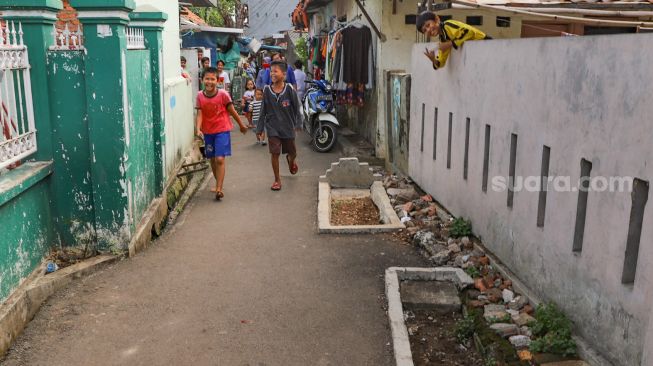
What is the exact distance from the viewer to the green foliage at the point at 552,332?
3.80m

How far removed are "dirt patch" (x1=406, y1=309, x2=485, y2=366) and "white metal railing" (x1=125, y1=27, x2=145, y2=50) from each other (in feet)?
12.9

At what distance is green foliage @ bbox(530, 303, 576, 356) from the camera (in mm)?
3803

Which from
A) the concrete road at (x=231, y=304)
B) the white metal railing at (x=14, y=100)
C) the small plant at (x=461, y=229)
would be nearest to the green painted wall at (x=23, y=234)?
the white metal railing at (x=14, y=100)

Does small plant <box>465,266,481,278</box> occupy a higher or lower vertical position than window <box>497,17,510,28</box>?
lower

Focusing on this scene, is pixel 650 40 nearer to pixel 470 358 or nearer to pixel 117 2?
pixel 470 358

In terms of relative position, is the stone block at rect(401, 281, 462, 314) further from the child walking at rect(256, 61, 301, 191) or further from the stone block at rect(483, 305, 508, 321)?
the child walking at rect(256, 61, 301, 191)

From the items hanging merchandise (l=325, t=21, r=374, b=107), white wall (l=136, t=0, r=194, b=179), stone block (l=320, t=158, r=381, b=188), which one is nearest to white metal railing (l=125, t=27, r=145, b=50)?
white wall (l=136, t=0, r=194, b=179)

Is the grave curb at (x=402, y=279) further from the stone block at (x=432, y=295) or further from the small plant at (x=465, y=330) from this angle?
the small plant at (x=465, y=330)

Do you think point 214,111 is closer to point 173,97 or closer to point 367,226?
point 173,97

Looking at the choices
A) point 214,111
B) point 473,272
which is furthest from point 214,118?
point 473,272

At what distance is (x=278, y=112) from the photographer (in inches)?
357

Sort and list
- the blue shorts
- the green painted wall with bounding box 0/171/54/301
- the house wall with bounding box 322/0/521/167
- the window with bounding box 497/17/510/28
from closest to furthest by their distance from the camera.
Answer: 1. the green painted wall with bounding box 0/171/54/301
2. the blue shorts
3. the house wall with bounding box 322/0/521/167
4. the window with bounding box 497/17/510/28

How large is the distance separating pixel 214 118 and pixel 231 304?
13.5ft

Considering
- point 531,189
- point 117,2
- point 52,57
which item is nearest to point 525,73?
point 531,189
